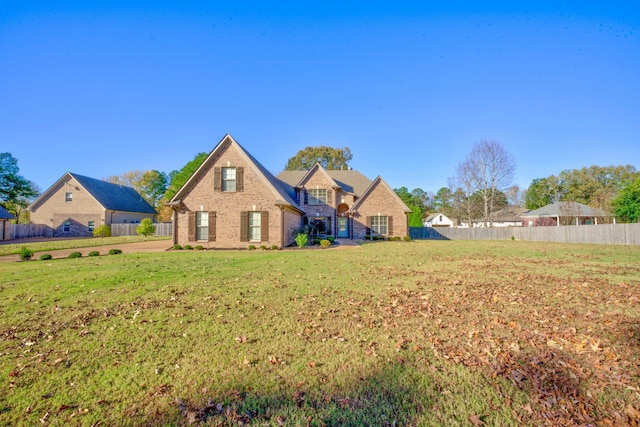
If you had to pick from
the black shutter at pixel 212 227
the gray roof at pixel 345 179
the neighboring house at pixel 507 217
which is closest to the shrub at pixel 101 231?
the gray roof at pixel 345 179

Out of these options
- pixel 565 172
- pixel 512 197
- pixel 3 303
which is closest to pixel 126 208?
pixel 3 303

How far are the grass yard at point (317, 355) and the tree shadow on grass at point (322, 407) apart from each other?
0.05 ft

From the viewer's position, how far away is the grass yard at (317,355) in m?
2.82

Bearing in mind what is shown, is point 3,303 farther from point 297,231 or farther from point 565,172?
point 565,172

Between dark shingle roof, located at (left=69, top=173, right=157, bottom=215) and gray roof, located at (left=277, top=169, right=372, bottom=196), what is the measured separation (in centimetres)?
1977

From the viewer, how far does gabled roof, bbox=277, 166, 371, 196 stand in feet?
99.5

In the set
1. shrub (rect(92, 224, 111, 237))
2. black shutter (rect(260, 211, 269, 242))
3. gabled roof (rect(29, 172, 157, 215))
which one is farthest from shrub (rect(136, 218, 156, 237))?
black shutter (rect(260, 211, 269, 242))

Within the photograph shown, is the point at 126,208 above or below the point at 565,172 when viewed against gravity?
below

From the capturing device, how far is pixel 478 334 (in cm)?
453

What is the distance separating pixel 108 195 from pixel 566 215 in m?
53.3

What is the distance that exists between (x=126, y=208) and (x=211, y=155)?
2419 centimetres

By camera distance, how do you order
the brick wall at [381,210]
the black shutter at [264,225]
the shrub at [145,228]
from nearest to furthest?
the black shutter at [264,225] < the brick wall at [381,210] < the shrub at [145,228]

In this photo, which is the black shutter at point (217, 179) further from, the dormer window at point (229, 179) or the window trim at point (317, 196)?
the window trim at point (317, 196)

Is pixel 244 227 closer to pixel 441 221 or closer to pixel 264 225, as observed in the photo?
pixel 264 225
